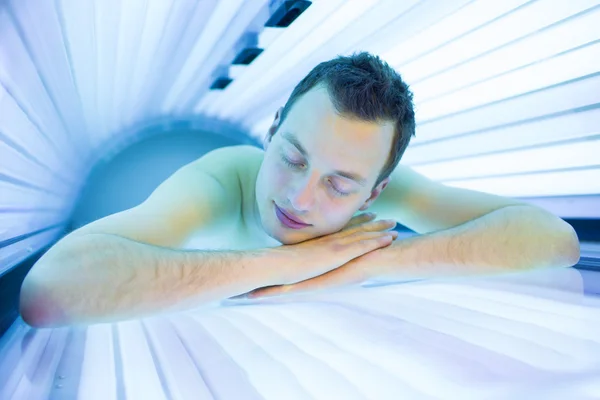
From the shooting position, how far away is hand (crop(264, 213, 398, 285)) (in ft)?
5.50

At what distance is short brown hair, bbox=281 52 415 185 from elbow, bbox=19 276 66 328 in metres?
0.99

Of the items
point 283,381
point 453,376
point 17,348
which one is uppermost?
point 453,376

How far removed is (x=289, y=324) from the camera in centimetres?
149

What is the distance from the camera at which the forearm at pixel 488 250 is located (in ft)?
6.23

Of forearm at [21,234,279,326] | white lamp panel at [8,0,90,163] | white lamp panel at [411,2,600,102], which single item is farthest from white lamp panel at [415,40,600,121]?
white lamp panel at [8,0,90,163]

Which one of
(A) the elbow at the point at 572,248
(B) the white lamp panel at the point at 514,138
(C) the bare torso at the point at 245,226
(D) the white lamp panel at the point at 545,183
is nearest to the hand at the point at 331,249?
(C) the bare torso at the point at 245,226

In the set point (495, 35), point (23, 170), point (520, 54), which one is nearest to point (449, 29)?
point (495, 35)

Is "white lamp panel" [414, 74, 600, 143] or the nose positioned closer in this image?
the nose

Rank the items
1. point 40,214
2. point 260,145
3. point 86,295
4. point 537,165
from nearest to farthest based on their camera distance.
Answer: point 86,295, point 537,165, point 40,214, point 260,145

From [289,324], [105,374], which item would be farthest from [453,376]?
[105,374]

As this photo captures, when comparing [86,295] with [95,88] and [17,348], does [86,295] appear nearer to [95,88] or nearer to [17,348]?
[17,348]

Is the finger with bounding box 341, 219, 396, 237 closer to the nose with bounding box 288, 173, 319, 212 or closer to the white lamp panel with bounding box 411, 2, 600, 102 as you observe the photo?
the nose with bounding box 288, 173, 319, 212

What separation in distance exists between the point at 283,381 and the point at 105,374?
389 millimetres

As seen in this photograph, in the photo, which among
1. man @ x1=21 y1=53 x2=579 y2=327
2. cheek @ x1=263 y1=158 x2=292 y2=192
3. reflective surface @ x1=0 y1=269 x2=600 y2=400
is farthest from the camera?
cheek @ x1=263 y1=158 x2=292 y2=192
